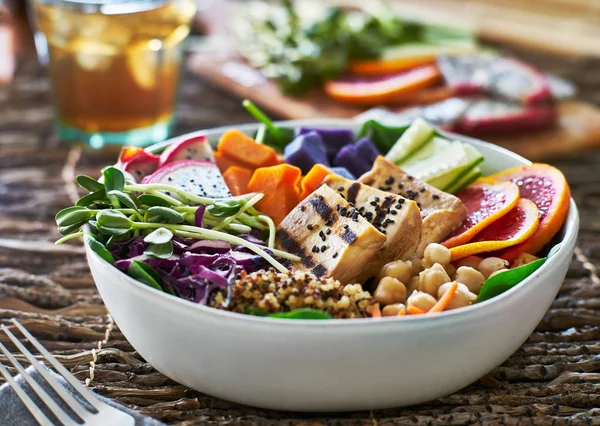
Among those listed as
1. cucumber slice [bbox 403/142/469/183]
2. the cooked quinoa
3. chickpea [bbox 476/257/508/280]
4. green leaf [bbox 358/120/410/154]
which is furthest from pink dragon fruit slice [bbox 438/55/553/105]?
the cooked quinoa

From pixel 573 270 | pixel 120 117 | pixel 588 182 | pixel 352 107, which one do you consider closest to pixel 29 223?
pixel 120 117

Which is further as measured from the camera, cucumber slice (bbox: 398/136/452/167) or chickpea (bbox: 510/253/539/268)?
cucumber slice (bbox: 398/136/452/167)

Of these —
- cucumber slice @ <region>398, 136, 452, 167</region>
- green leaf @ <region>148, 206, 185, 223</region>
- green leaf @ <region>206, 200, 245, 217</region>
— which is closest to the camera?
green leaf @ <region>148, 206, 185, 223</region>

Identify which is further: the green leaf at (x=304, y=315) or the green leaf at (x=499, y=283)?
the green leaf at (x=499, y=283)

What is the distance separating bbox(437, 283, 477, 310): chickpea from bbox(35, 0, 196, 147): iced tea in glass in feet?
7.40

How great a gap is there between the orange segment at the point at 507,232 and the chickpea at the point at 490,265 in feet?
0.13

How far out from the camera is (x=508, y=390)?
2.22 metres

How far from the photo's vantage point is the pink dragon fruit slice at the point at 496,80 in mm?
4227

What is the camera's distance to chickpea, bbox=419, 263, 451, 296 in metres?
2.13

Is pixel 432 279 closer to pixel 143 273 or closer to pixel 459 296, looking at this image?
pixel 459 296

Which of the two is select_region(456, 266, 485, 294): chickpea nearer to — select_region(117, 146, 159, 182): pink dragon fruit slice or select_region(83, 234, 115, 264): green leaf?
select_region(83, 234, 115, 264): green leaf

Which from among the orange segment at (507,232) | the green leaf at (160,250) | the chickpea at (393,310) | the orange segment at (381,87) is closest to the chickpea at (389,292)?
the chickpea at (393,310)

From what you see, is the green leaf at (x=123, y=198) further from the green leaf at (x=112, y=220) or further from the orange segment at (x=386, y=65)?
the orange segment at (x=386, y=65)

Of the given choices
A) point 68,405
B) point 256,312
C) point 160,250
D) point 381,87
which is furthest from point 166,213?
point 381,87
